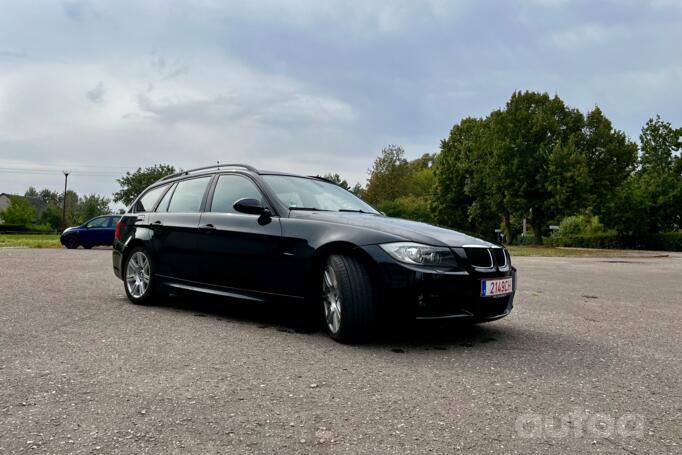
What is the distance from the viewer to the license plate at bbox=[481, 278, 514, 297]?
4410 millimetres

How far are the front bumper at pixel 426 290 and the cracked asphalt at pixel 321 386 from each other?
0.33 metres

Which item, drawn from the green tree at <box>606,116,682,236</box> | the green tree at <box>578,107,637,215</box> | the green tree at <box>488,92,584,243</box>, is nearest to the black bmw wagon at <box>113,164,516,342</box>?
the green tree at <box>488,92,584,243</box>

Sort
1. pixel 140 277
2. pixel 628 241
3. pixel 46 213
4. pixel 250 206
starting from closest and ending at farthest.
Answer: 1. pixel 250 206
2. pixel 140 277
3. pixel 628 241
4. pixel 46 213

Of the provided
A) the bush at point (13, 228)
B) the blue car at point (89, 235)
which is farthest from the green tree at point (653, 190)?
the bush at point (13, 228)

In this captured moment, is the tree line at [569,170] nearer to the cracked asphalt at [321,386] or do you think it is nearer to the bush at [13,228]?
the cracked asphalt at [321,386]

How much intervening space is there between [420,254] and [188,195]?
3.13m

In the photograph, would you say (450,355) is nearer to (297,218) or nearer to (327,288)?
(327,288)

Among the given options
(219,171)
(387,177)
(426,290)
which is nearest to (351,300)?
(426,290)

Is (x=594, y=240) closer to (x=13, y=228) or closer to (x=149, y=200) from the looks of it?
(x=149, y=200)

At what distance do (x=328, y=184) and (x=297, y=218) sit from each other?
54.0 inches

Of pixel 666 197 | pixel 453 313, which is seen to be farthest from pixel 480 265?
pixel 666 197

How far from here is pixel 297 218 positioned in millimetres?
5004

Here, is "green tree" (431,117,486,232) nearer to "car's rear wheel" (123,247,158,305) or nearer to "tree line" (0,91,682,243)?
"tree line" (0,91,682,243)

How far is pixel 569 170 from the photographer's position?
34031mm
